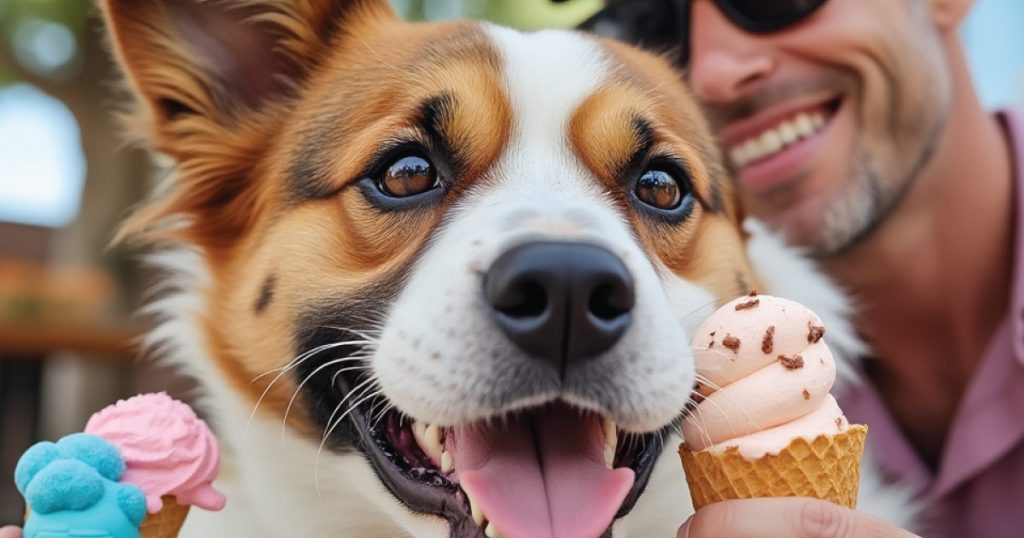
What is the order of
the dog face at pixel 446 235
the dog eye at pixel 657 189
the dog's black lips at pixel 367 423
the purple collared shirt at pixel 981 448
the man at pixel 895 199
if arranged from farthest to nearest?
the man at pixel 895 199 → the purple collared shirt at pixel 981 448 → the dog eye at pixel 657 189 → the dog's black lips at pixel 367 423 → the dog face at pixel 446 235

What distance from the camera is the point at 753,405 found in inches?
65.9

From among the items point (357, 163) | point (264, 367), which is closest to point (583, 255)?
point (357, 163)

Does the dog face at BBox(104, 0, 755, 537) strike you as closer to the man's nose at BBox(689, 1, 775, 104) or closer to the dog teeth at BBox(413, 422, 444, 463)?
the dog teeth at BBox(413, 422, 444, 463)

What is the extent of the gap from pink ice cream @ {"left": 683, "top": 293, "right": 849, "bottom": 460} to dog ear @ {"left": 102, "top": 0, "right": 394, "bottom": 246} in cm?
124

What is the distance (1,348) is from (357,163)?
5393 millimetres

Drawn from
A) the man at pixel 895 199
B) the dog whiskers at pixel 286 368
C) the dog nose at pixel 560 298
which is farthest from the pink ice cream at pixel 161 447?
the man at pixel 895 199

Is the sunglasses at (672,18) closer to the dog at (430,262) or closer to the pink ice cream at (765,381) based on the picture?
the dog at (430,262)

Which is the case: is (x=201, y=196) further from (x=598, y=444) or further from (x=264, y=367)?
(x=598, y=444)

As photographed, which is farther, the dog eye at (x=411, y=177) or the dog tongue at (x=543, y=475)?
the dog eye at (x=411, y=177)

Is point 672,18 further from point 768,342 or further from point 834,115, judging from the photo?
→ point 768,342

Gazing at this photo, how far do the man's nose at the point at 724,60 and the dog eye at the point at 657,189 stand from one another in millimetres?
926

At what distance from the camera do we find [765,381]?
1.67m

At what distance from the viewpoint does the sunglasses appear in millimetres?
3111

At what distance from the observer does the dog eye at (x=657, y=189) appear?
2170 mm
